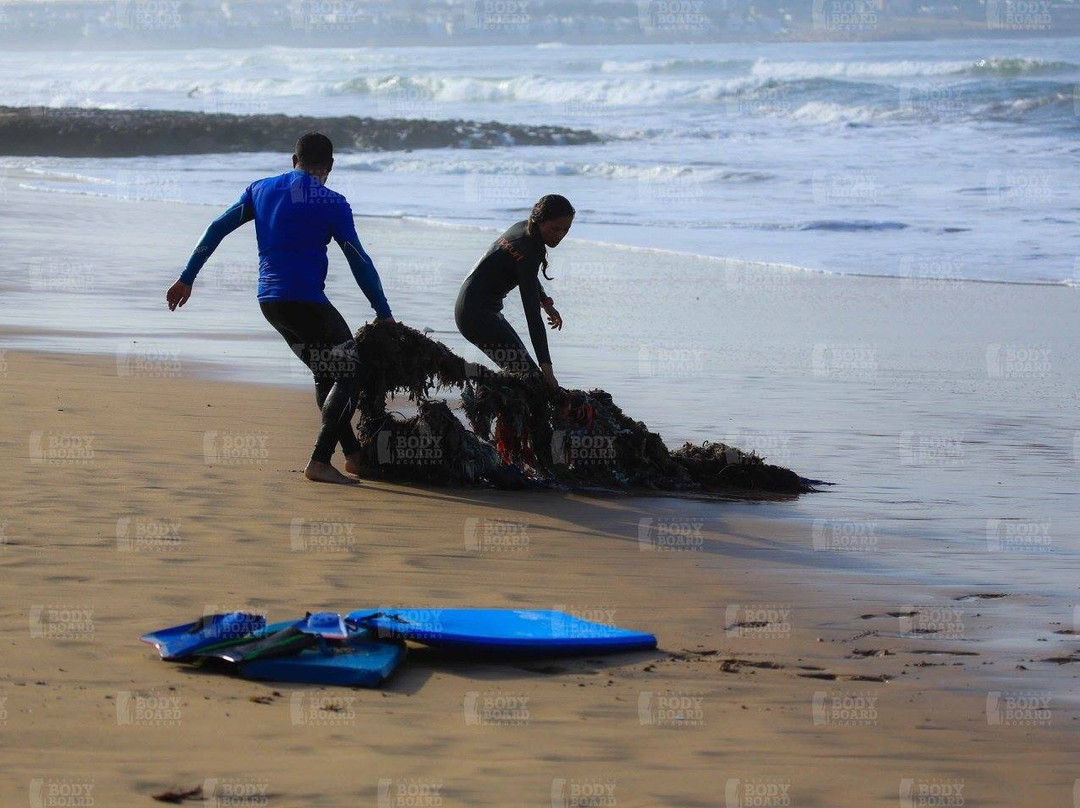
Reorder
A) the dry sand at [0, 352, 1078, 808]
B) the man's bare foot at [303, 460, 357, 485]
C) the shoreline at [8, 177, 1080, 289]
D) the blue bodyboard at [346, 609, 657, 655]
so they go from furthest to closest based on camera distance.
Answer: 1. the shoreline at [8, 177, 1080, 289]
2. the man's bare foot at [303, 460, 357, 485]
3. the blue bodyboard at [346, 609, 657, 655]
4. the dry sand at [0, 352, 1078, 808]

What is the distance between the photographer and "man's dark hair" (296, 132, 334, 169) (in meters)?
6.75

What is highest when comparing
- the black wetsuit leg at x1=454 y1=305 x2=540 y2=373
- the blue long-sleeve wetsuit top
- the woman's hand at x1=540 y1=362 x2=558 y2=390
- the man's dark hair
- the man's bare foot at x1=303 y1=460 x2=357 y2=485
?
the man's dark hair

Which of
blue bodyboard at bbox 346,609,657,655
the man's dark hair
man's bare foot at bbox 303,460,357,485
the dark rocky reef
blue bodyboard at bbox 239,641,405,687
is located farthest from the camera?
the dark rocky reef

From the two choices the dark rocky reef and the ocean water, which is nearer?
the ocean water

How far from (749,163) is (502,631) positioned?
25710 mm

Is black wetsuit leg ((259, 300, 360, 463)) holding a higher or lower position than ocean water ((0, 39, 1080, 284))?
lower

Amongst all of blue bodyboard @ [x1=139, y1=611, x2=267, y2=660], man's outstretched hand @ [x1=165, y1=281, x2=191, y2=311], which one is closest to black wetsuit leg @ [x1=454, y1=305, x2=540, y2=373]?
man's outstretched hand @ [x1=165, y1=281, x2=191, y2=311]

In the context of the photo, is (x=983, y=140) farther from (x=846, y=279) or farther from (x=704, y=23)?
(x=704, y=23)

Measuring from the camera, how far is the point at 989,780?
3725 mm

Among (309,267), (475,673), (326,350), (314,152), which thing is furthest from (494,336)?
(475,673)

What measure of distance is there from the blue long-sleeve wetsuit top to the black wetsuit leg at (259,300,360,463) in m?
0.07

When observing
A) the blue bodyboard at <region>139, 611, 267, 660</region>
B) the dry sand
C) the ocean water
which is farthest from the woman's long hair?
the ocean water

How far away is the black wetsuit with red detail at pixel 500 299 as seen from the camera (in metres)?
7.05

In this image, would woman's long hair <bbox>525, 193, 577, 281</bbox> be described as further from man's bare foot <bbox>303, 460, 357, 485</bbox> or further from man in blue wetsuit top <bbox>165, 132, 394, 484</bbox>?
man's bare foot <bbox>303, 460, 357, 485</bbox>
